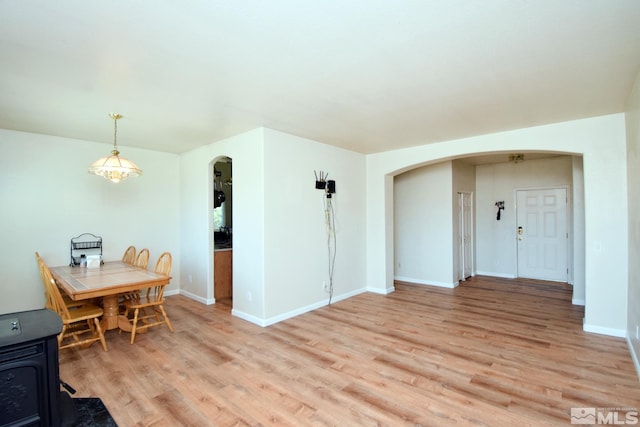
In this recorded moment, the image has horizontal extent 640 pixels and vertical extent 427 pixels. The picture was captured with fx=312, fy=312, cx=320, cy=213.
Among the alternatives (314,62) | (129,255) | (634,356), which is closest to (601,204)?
(634,356)

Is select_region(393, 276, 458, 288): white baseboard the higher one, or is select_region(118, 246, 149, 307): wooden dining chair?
select_region(118, 246, 149, 307): wooden dining chair

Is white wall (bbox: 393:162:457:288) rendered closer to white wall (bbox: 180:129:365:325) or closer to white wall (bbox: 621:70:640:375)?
white wall (bbox: 180:129:365:325)

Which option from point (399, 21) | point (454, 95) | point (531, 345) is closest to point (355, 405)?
point (531, 345)

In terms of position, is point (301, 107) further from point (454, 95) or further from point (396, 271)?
point (396, 271)

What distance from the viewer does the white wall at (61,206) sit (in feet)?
13.3

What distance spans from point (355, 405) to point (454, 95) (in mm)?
2783

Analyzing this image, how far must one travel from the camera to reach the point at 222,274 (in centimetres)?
524

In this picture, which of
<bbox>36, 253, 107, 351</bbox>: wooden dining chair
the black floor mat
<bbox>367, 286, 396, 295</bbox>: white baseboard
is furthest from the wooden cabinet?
the black floor mat

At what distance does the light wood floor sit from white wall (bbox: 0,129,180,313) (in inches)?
64.3

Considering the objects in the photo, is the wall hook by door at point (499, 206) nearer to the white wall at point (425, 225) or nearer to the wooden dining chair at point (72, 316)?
the white wall at point (425, 225)

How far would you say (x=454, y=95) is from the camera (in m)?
2.93

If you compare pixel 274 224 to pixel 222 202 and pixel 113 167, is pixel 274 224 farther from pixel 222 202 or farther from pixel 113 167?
pixel 222 202

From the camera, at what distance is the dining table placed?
121 inches

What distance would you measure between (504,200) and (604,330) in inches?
152
